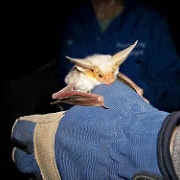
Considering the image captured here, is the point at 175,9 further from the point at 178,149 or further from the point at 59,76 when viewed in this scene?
the point at 178,149

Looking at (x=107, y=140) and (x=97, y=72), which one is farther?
(x=97, y=72)

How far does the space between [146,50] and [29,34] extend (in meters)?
0.97

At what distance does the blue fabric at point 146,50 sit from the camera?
A: 80.5 inches

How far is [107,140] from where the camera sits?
2.76ft

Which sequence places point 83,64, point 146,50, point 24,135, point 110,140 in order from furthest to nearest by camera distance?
point 146,50 < point 83,64 < point 24,135 < point 110,140

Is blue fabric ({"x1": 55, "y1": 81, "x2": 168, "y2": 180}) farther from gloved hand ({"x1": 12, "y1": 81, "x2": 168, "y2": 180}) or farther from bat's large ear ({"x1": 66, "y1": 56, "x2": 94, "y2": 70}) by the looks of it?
bat's large ear ({"x1": 66, "y1": 56, "x2": 94, "y2": 70})

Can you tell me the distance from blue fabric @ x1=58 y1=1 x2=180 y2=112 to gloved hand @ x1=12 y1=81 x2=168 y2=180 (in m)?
1.01

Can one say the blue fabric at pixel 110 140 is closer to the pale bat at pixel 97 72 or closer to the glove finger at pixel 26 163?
the glove finger at pixel 26 163

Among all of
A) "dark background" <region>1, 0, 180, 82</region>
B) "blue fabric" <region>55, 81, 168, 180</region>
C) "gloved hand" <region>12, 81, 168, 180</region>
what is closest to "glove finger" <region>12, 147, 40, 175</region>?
"gloved hand" <region>12, 81, 168, 180</region>

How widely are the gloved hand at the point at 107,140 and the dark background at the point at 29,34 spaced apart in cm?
161

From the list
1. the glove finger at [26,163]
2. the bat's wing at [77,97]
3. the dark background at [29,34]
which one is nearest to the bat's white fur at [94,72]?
the bat's wing at [77,97]

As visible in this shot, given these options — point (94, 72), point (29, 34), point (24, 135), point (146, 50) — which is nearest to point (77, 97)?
point (24, 135)

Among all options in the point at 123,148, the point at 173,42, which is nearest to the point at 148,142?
the point at 123,148

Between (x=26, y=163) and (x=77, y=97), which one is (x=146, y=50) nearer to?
(x=77, y=97)
